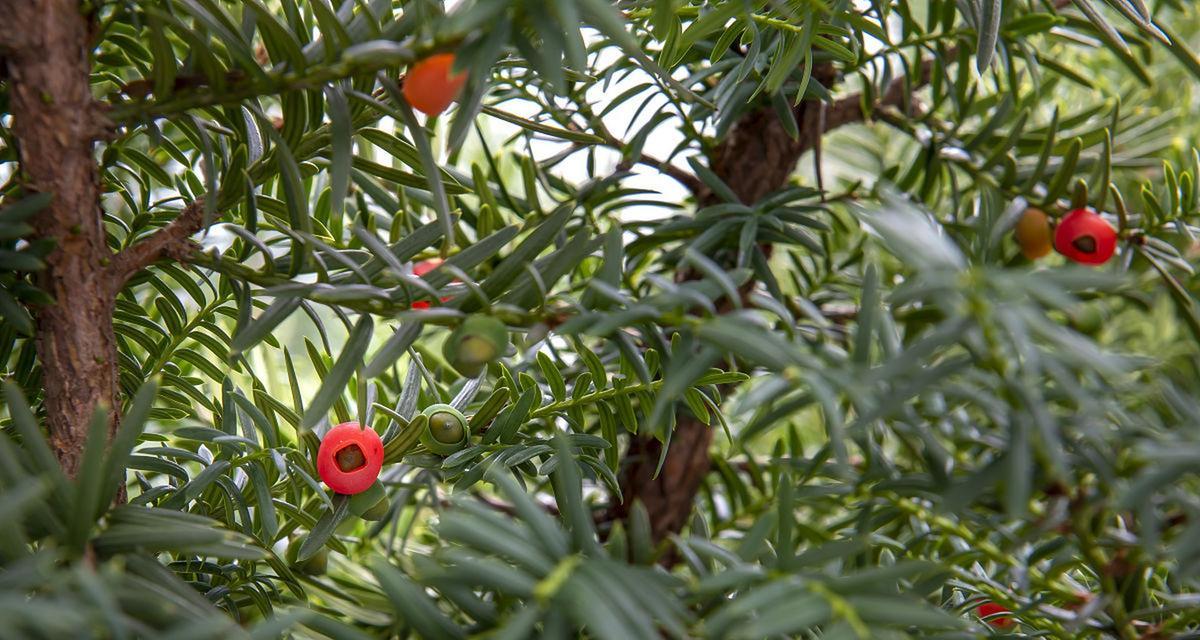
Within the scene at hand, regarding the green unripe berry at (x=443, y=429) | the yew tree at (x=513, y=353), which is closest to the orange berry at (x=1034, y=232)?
the yew tree at (x=513, y=353)

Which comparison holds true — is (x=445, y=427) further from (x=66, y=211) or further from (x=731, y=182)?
(x=731, y=182)

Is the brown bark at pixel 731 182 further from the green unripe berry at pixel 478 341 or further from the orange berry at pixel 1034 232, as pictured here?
the green unripe berry at pixel 478 341

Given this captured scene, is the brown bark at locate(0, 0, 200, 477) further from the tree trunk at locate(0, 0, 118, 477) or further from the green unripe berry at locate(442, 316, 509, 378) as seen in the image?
the green unripe berry at locate(442, 316, 509, 378)

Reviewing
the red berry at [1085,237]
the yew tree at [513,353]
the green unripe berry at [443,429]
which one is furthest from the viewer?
the red berry at [1085,237]

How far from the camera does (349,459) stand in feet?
1.30

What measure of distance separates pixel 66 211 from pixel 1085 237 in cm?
50

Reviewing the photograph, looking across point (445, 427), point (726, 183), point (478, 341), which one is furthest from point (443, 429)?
point (726, 183)

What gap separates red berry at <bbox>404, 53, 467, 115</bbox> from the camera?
1.05 ft

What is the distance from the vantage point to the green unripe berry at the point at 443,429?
389mm

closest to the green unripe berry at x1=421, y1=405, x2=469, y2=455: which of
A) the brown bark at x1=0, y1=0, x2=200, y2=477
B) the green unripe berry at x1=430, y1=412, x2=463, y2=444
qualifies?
the green unripe berry at x1=430, y1=412, x2=463, y2=444

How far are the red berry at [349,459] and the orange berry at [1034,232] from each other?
0.41 meters

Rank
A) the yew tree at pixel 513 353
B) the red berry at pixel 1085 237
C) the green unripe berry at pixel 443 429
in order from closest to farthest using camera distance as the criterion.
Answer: the yew tree at pixel 513 353 < the green unripe berry at pixel 443 429 < the red berry at pixel 1085 237

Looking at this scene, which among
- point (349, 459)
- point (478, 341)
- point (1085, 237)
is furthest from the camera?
point (1085, 237)

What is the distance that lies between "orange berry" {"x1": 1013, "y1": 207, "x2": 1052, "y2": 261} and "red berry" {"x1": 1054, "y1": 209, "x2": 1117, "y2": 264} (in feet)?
0.08
